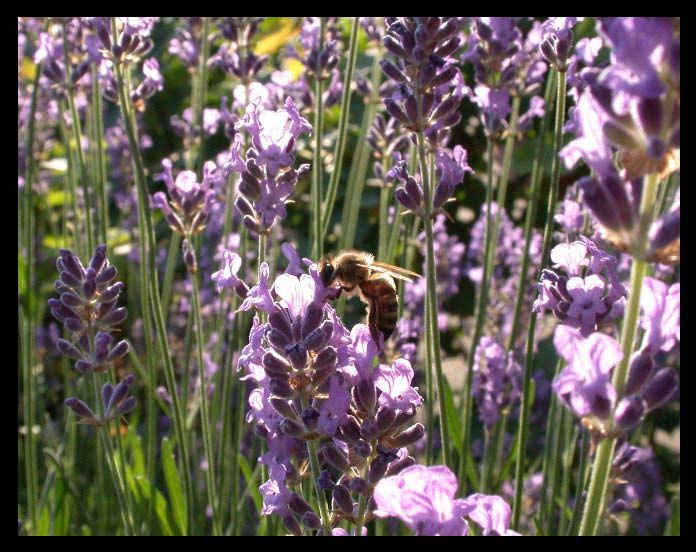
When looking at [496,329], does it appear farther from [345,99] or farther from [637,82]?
[637,82]

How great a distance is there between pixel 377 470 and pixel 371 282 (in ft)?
1.56

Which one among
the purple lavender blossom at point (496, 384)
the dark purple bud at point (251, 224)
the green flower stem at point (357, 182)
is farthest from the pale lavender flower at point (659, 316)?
the green flower stem at point (357, 182)

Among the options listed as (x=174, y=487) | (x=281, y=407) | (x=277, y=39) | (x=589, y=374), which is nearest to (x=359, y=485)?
(x=281, y=407)

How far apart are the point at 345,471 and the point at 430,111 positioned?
74cm

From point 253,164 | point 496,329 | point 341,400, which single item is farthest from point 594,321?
point 496,329

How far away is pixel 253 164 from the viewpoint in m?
1.42

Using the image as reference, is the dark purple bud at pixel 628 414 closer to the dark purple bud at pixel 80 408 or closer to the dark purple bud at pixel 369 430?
the dark purple bud at pixel 369 430

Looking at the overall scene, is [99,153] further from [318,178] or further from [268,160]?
[268,160]

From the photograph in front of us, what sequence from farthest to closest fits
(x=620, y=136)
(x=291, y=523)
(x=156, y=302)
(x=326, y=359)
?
(x=156, y=302), (x=291, y=523), (x=326, y=359), (x=620, y=136)

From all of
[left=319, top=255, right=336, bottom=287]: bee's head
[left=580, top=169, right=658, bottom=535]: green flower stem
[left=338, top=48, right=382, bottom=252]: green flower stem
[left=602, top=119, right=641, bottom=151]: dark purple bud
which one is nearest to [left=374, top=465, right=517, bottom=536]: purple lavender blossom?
[left=580, top=169, right=658, bottom=535]: green flower stem

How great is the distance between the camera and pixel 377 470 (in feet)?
3.44

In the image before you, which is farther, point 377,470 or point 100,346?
point 100,346

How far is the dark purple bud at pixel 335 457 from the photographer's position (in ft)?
3.52

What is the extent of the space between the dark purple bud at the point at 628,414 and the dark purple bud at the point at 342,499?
389 millimetres
